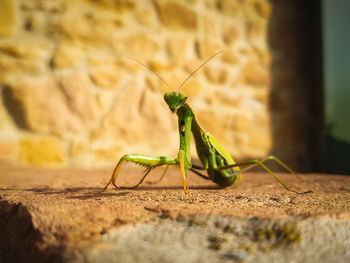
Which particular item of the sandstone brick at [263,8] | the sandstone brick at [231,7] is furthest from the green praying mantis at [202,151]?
the sandstone brick at [263,8]

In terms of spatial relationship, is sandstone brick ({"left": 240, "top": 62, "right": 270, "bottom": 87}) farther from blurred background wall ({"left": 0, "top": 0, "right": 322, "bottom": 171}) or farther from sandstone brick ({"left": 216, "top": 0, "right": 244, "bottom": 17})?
sandstone brick ({"left": 216, "top": 0, "right": 244, "bottom": 17})

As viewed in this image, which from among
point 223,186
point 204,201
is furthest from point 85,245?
point 223,186

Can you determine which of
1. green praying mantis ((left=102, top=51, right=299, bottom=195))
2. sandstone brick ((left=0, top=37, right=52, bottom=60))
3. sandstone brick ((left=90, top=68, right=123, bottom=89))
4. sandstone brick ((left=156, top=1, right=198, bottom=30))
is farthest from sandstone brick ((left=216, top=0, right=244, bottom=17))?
green praying mantis ((left=102, top=51, right=299, bottom=195))

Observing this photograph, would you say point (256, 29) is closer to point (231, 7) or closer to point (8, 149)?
point (231, 7)

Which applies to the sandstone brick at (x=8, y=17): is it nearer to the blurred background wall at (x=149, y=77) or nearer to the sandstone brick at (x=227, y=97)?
the blurred background wall at (x=149, y=77)

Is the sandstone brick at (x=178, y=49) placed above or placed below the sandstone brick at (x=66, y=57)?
above

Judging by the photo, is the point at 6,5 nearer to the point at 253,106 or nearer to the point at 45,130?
the point at 45,130
